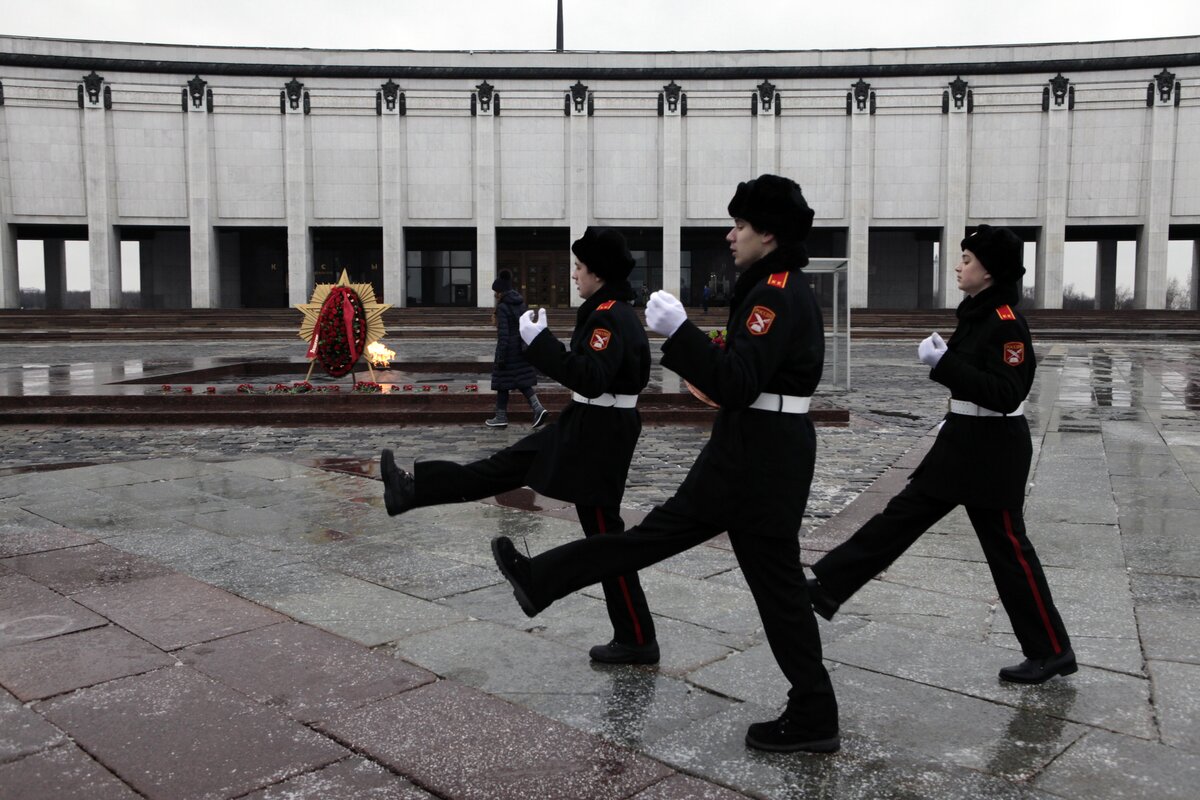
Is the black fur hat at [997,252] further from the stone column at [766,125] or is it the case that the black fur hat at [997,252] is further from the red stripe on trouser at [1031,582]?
the stone column at [766,125]

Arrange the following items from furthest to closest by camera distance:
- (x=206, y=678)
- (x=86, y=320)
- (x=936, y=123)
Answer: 1. (x=936, y=123)
2. (x=86, y=320)
3. (x=206, y=678)

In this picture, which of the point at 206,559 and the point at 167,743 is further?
the point at 206,559

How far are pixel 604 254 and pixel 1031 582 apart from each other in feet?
6.67

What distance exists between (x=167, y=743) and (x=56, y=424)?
10653 millimetres

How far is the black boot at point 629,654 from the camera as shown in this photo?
3.93 metres

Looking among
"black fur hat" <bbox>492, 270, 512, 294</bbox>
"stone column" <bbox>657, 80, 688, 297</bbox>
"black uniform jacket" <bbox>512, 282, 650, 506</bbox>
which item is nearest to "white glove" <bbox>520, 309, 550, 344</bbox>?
"black uniform jacket" <bbox>512, 282, 650, 506</bbox>

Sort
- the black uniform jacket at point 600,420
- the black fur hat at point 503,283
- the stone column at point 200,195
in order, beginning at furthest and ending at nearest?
the stone column at point 200,195 → the black fur hat at point 503,283 → the black uniform jacket at point 600,420

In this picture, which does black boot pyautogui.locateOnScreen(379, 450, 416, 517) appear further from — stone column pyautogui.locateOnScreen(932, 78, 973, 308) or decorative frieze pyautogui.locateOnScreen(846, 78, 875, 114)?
decorative frieze pyautogui.locateOnScreen(846, 78, 875, 114)

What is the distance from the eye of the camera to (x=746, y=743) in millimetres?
3232

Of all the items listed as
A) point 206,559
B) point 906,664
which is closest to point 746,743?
point 906,664

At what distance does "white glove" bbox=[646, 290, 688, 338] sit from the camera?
9.77ft

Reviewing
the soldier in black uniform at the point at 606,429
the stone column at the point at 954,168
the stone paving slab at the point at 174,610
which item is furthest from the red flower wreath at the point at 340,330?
the stone column at the point at 954,168

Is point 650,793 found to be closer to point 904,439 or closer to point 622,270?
point 622,270

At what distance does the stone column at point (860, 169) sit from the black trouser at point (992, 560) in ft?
147
